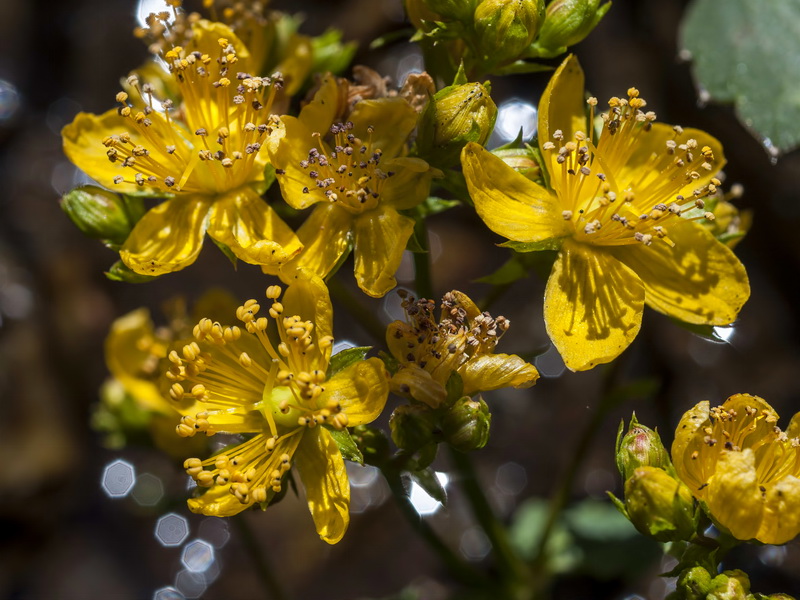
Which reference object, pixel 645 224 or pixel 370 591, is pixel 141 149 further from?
pixel 370 591

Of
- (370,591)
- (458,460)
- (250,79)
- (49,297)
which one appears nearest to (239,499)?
(458,460)

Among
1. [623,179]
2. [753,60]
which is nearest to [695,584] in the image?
[623,179]

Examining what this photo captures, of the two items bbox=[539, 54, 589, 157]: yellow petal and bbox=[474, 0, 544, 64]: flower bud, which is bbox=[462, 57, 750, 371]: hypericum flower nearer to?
bbox=[539, 54, 589, 157]: yellow petal

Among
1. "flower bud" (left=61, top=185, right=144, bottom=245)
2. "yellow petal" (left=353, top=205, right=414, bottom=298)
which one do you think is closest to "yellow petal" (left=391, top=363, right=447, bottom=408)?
"yellow petal" (left=353, top=205, right=414, bottom=298)

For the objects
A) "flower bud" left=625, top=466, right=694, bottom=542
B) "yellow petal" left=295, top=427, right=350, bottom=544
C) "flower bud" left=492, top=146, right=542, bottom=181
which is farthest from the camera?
"flower bud" left=492, top=146, right=542, bottom=181

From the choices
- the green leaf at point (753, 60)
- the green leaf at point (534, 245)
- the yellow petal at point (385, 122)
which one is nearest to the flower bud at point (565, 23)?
the yellow petal at point (385, 122)

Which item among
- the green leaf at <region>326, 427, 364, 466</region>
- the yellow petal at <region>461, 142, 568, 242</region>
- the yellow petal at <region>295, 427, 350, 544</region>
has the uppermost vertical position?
the yellow petal at <region>461, 142, 568, 242</region>
